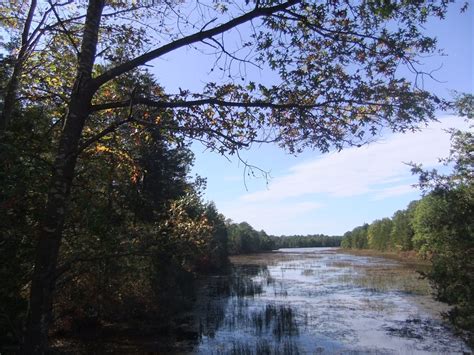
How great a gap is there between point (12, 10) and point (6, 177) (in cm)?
562

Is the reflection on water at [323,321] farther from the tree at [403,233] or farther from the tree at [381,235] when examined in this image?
the tree at [381,235]

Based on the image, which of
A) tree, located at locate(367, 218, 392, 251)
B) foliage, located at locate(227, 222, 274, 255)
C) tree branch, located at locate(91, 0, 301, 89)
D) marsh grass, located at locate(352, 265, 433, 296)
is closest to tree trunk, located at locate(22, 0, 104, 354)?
tree branch, located at locate(91, 0, 301, 89)

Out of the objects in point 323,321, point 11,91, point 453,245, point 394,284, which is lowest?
point 323,321

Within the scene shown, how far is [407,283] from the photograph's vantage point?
1344 inches

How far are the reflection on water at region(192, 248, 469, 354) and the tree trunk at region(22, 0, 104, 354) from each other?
11670 millimetres

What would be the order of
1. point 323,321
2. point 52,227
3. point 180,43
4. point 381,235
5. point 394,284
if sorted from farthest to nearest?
point 381,235 → point 394,284 → point 323,321 → point 180,43 → point 52,227

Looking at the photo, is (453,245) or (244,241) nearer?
(453,245)

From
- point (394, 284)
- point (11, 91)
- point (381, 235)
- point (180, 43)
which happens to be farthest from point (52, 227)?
point (381, 235)

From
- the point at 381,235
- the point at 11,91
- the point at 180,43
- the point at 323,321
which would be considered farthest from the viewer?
the point at 381,235

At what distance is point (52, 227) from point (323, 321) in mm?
Result: 17656

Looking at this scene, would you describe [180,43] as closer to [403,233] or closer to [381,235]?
[403,233]

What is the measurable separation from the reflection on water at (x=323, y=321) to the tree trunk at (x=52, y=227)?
11670 millimetres

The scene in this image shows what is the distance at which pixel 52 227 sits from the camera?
188 inches

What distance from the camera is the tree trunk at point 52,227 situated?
4.65 metres
